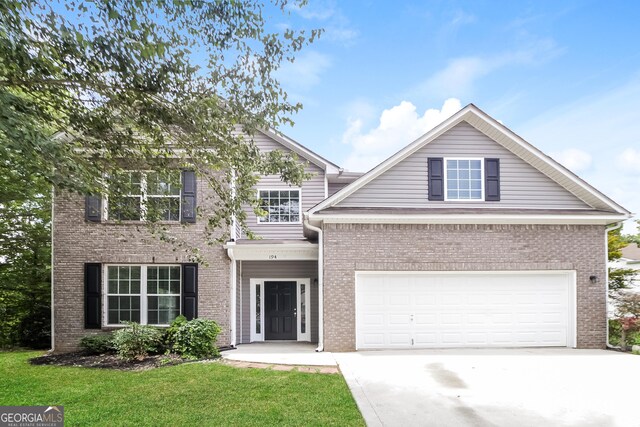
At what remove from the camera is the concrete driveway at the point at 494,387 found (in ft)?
19.6

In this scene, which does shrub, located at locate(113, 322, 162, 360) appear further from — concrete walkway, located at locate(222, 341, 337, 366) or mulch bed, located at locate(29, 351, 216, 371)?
concrete walkway, located at locate(222, 341, 337, 366)

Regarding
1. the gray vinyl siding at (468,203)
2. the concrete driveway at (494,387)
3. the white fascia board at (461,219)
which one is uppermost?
the gray vinyl siding at (468,203)

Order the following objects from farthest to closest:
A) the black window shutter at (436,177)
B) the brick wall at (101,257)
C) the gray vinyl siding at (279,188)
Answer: the gray vinyl siding at (279,188)
the black window shutter at (436,177)
the brick wall at (101,257)

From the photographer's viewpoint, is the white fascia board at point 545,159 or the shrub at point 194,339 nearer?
the shrub at point 194,339

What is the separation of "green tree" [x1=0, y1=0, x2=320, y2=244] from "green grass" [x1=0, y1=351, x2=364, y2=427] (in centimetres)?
306

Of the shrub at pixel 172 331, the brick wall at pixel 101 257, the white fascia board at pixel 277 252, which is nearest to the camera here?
the shrub at pixel 172 331

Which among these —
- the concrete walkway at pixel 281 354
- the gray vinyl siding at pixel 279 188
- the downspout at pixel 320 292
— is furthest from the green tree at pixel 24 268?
the downspout at pixel 320 292

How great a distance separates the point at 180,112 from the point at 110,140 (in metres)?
1.64

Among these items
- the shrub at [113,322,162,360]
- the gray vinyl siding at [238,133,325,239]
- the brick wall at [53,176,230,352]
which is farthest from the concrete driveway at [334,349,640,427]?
the gray vinyl siding at [238,133,325,239]

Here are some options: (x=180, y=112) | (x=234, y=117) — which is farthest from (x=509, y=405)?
(x=180, y=112)

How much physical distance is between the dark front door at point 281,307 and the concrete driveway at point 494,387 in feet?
11.3

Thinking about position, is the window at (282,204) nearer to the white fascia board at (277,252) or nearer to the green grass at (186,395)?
the white fascia board at (277,252)

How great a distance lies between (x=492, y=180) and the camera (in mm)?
12047

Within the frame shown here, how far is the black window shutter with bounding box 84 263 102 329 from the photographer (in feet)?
37.8
